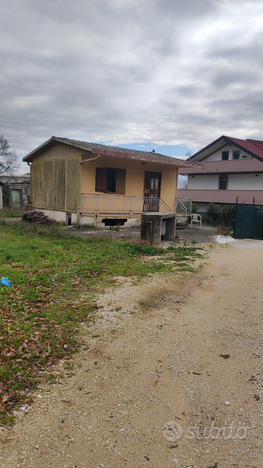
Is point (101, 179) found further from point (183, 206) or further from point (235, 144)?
point (235, 144)

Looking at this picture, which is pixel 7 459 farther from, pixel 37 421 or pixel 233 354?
pixel 233 354

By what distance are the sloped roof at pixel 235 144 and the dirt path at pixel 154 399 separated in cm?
2043

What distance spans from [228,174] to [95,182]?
1411 cm

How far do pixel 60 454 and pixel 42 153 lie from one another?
1685cm

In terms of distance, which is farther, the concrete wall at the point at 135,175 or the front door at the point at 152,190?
the front door at the point at 152,190

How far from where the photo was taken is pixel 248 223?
49.9 ft

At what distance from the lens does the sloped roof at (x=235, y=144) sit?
75.5 ft

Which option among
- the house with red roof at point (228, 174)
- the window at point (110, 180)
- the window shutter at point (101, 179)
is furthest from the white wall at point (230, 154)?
the window shutter at point (101, 179)

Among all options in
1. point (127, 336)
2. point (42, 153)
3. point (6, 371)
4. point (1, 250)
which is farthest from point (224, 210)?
point (6, 371)

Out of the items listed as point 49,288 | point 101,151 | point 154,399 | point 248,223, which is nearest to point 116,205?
point 101,151

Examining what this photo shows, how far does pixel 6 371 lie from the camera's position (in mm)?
3152
